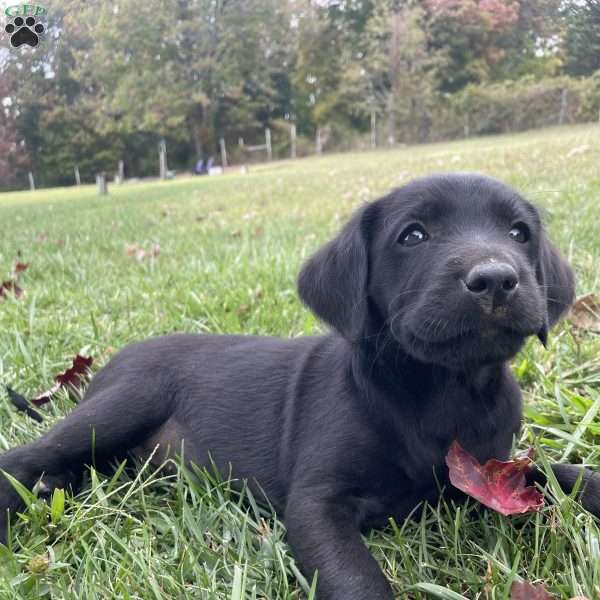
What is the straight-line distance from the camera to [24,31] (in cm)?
373

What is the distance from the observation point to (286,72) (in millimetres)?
4555

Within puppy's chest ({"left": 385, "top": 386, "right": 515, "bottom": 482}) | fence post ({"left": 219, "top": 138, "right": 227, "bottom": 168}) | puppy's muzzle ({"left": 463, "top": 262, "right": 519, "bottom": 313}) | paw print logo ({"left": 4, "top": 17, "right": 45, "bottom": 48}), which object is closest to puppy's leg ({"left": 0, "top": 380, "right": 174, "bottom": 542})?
puppy's chest ({"left": 385, "top": 386, "right": 515, "bottom": 482})

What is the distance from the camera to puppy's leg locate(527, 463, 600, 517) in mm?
1775

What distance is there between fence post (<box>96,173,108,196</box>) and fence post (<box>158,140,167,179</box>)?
1.81 ft

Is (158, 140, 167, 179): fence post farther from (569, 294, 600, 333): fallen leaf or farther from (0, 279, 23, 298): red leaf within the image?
(569, 294, 600, 333): fallen leaf

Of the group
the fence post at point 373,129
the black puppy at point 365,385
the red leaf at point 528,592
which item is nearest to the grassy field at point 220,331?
the red leaf at point 528,592

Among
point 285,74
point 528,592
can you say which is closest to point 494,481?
point 528,592

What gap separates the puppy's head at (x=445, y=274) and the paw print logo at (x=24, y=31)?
257 centimetres

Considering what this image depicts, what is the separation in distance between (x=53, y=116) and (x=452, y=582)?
168 inches

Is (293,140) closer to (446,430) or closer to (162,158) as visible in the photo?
(162,158)

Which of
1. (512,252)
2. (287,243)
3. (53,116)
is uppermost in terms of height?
(53,116)

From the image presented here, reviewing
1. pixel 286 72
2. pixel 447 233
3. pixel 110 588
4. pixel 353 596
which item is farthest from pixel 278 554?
pixel 286 72

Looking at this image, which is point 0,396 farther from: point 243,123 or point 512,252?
point 243,123

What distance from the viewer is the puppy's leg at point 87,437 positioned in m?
2.08
